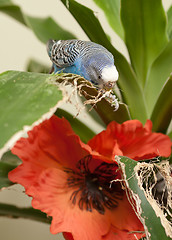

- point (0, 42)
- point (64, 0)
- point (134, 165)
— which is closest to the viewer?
point (134, 165)

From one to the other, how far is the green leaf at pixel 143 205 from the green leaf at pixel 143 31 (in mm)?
258

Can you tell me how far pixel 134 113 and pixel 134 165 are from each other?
0.62ft

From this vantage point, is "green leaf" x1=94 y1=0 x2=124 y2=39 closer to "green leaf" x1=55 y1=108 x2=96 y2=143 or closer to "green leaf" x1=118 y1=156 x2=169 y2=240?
"green leaf" x1=55 y1=108 x2=96 y2=143

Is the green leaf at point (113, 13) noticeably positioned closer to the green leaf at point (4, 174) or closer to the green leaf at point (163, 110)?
the green leaf at point (163, 110)

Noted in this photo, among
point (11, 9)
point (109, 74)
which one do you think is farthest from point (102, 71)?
point (11, 9)

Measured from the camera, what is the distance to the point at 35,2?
34.1 inches

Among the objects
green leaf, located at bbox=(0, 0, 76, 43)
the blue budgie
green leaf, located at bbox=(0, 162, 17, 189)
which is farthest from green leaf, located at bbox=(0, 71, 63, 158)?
green leaf, located at bbox=(0, 0, 76, 43)

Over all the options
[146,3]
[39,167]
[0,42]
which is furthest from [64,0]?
[0,42]

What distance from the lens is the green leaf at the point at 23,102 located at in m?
0.22

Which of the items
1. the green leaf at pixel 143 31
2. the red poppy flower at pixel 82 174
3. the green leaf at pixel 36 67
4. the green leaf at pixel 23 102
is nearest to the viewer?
the green leaf at pixel 23 102

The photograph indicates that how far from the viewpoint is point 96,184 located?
0.41 metres

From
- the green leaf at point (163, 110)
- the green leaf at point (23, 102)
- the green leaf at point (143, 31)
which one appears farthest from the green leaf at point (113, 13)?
the green leaf at point (23, 102)

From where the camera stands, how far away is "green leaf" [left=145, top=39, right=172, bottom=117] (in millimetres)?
494

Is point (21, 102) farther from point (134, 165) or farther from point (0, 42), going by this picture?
point (0, 42)
